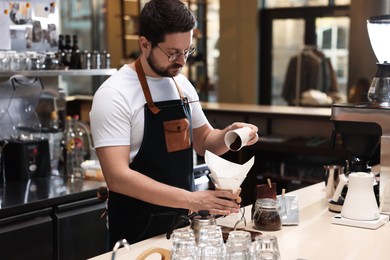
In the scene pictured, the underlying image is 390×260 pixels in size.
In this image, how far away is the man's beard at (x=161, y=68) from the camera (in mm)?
2393

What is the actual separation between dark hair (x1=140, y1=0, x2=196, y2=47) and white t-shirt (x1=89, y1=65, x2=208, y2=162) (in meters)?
0.20

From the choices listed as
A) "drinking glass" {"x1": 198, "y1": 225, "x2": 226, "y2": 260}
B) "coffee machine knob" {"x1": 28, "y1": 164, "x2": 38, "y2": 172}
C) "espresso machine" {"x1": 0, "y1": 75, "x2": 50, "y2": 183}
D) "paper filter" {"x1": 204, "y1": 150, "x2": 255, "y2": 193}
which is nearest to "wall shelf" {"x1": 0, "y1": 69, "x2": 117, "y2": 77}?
"espresso machine" {"x1": 0, "y1": 75, "x2": 50, "y2": 183}

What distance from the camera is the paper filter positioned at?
7.05ft

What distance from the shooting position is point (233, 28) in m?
9.15

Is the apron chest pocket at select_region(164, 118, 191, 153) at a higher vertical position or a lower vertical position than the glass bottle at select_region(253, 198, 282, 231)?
higher

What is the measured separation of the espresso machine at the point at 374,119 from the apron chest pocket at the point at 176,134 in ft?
2.34

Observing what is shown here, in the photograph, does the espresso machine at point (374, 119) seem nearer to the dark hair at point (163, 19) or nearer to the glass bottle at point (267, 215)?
the glass bottle at point (267, 215)

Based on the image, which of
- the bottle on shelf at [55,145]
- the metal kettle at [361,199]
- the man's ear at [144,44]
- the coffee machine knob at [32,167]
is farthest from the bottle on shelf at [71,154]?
the metal kettle at [361,199]

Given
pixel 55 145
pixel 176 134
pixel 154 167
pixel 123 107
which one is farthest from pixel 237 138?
pixel 55 145

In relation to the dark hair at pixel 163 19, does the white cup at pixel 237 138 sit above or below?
below

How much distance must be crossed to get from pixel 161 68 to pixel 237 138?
0.42 m

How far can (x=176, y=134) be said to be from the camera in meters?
2.53

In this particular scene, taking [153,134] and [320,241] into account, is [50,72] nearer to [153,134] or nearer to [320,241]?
[153,134]

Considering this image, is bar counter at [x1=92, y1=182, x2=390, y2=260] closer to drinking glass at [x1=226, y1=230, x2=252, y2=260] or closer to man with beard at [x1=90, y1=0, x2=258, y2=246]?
man with beard at [x1=90, y1=0, x2=258, y2=246]
